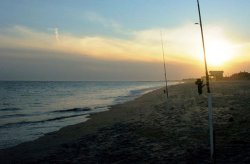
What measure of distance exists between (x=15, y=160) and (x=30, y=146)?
2545mm

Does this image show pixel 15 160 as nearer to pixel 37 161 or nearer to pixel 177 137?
pixel 37 161

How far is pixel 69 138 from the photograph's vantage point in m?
15.6

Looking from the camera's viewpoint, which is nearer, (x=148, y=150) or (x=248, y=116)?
(x=148, y=150)

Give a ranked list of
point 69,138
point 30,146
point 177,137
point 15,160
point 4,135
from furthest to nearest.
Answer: point 4,135 → point 69,138 → point 30,146 → point 177,137 → point 15,160

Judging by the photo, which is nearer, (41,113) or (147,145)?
(147,145)

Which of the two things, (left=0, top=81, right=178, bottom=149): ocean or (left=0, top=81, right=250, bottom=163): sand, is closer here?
(left=0, top=81, right=250, bottom=163): sand

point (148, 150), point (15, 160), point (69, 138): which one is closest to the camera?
point (148, 150)

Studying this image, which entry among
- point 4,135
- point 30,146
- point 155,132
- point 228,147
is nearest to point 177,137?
point 155,132

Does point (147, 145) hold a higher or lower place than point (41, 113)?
higher

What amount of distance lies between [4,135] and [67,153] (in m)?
7.78

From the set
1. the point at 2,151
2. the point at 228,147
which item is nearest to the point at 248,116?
the point at 228,147

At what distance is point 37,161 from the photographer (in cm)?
1141

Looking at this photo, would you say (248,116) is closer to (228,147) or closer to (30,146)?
(228,147)

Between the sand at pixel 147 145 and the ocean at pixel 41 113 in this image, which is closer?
the sand at pixel 147 145
